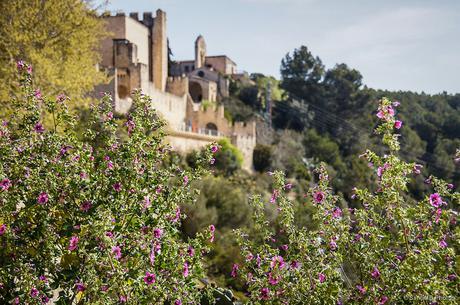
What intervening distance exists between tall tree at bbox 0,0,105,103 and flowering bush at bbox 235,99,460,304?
463 inches

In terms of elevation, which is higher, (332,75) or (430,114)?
(332,75)

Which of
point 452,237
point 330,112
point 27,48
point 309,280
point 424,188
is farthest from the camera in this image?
point 330,112

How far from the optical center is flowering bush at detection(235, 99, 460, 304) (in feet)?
16.0

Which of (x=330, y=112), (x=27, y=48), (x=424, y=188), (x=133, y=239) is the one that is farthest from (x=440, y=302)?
(x=330, y=112)

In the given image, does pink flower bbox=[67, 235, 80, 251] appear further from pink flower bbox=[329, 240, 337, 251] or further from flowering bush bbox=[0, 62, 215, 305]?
pink flower bbox=[329, 240, 337, 251]

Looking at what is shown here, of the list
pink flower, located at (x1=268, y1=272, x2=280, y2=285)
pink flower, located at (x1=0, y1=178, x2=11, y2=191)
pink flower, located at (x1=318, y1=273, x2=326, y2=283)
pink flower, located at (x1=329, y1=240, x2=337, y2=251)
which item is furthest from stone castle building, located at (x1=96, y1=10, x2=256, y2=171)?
pink flower, located at (x1=318, y1=273, x2=326, y2=283)

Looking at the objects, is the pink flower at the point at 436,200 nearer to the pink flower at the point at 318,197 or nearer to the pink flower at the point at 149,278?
the pink flower at the point at 318,197

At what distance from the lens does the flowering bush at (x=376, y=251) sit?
16.0 feet

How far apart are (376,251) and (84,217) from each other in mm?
2756

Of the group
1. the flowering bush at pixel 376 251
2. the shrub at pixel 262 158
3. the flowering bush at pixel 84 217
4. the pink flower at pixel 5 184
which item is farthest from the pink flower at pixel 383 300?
the shrub at pixel 262 158

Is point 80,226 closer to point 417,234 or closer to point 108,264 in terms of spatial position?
point 108,264

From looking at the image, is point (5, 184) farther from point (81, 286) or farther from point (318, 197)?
point (318, 197)

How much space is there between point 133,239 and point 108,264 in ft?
1.47

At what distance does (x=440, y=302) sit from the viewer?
4.60m
